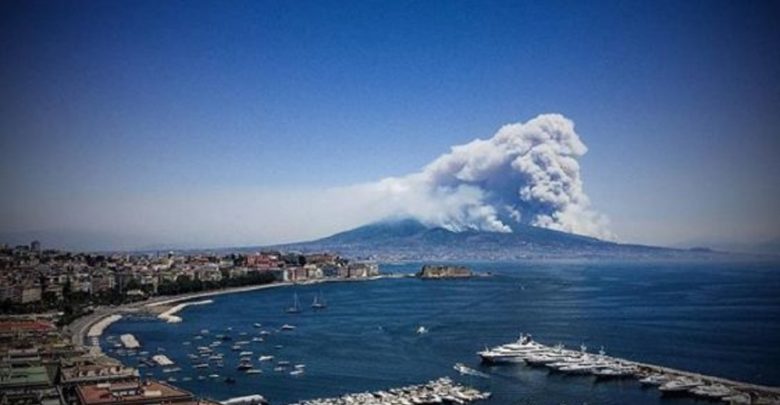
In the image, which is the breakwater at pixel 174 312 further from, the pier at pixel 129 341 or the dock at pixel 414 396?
the dock at pixel 414 396

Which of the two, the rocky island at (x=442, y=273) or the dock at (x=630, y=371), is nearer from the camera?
the dock at (x=630, y=371)

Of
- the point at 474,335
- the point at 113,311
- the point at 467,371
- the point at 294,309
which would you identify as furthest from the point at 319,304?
the point at 467,371

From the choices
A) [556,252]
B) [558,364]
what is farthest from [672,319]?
[556,252]

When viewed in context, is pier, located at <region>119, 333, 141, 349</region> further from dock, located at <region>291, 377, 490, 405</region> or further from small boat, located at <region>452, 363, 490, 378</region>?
small boat, located at <region>452, 363, 490, 378</region>

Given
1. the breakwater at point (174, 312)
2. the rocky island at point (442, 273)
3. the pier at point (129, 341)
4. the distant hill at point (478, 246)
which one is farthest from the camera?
the distant hill at point (478, 246)

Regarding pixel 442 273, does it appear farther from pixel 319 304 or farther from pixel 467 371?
pixel 467 371

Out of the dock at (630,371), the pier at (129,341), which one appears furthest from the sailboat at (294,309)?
the dock at (630,371)

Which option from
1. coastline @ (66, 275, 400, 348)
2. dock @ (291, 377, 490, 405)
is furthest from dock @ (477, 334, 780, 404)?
coastline @ (66, 275, 400, 348)

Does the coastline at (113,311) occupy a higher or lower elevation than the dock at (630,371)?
higher

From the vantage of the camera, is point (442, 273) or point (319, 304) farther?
point (442, 273)
